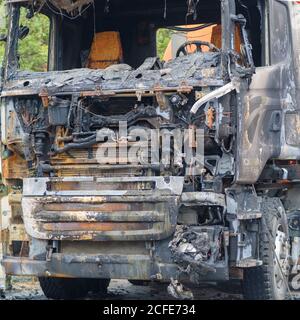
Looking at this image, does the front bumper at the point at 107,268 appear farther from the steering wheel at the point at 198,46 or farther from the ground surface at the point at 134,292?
the steering wheel at the point at 198,46

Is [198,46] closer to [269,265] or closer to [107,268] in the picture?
[269,265]

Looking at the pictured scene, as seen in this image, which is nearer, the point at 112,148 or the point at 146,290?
the point at 112,148

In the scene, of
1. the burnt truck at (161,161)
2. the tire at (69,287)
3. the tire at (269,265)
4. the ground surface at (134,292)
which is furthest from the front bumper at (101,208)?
the ground surface at (134,292)

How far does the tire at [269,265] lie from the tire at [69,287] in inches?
79.2

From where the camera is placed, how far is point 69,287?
27.2 ft

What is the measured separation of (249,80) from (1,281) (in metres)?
4.08

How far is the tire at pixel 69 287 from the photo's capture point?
8021 mm

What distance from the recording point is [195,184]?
6750mm

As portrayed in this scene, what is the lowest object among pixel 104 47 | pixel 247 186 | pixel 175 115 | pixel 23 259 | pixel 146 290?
pixel 146 290

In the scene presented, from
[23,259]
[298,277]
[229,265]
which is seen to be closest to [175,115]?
[229,265]

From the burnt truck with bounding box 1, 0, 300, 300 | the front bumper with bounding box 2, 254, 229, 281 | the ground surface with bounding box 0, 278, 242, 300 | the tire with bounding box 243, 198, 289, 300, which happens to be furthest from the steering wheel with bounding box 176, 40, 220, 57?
the ground surface with bounding box 0, 278, 242, 300

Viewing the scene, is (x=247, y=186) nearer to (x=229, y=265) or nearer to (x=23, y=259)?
(x=229, y=265)
